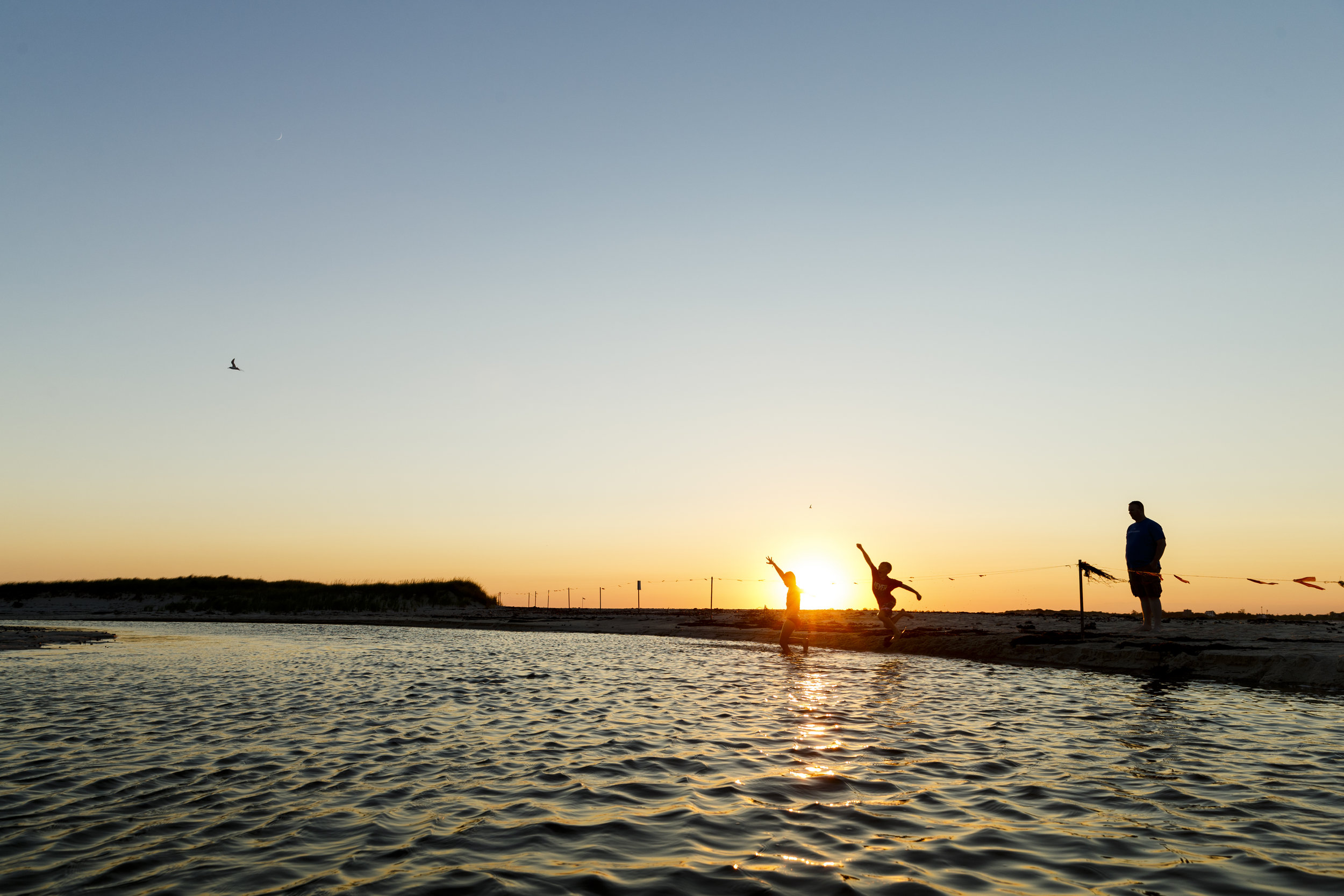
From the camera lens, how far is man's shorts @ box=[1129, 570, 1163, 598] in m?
22.0

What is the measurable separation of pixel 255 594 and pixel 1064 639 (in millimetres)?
81296

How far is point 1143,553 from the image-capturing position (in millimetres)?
21828

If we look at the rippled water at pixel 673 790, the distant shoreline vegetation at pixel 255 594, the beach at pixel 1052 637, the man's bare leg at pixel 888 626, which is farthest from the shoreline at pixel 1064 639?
the distant shoreline vegetation at pixel 255 594

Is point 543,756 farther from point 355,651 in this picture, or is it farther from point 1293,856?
point 355,651

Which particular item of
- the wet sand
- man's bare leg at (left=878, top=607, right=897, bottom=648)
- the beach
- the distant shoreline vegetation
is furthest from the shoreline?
the distant shoreline vegetation

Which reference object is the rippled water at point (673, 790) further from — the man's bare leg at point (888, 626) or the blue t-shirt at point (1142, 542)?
the man's bare leg at point (888, 626)

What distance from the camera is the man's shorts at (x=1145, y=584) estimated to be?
2197 cm

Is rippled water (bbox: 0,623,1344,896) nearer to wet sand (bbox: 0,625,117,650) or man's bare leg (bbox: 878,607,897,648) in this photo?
man's bare leg (bbox: 878,607,897,648)

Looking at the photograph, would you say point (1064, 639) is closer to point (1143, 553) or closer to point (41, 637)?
point (1143, 553)

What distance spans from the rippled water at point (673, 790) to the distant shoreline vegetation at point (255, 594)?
6268 cm

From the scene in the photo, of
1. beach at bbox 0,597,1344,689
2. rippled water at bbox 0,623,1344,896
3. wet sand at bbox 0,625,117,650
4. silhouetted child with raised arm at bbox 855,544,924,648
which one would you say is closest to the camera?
rippled water at bbox 0,623,1344,896

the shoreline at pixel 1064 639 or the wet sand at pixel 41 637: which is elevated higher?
the shoreline at pixel 1064 639

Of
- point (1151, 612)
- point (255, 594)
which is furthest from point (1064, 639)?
point (255, 594)

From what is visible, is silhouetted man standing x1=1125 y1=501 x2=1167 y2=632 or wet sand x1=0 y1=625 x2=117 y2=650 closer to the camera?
silhouetted man standing x1=1125 y1=501 x2=1167 y2=632
